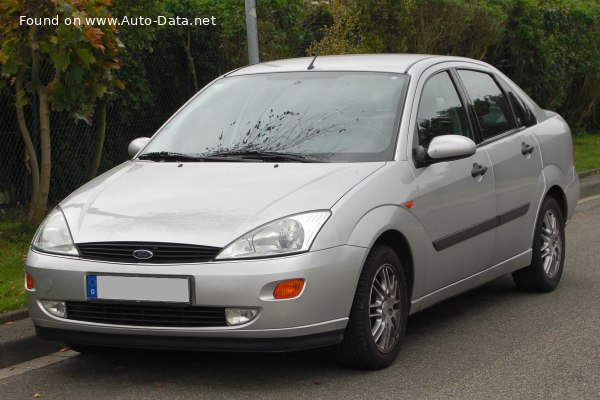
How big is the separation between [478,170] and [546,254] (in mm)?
1379

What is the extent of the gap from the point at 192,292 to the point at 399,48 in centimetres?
1077

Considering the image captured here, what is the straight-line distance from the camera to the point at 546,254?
809 centimetres

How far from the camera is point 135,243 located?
18.3 ft

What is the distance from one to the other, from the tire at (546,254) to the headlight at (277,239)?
9.11ft

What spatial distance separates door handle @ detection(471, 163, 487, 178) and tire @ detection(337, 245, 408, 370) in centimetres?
108

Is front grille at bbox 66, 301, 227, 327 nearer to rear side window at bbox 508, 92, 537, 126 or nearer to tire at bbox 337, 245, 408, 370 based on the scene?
tire at bbox 337, 245, 408, 370

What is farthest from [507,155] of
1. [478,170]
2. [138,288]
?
[138,288]

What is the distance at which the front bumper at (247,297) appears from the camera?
17.8 ft

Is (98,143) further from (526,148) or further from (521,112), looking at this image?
(526,148)

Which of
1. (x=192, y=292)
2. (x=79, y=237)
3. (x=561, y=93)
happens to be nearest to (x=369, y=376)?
(x=192, y=292)

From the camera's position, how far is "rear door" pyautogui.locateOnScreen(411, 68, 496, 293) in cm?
648

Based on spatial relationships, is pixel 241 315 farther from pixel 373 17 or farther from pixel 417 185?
pixel 373 17

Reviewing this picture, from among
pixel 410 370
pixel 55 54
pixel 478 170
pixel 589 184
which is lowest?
pixel 589 184

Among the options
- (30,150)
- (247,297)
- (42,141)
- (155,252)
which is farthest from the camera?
(30,150)
